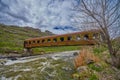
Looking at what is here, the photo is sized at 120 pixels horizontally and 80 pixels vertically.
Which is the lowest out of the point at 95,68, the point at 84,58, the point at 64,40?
the point at 95,68

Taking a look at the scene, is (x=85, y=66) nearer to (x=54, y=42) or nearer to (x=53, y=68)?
(x=53, y=68)

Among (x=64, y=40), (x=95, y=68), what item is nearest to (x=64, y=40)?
(x=64, y=40)

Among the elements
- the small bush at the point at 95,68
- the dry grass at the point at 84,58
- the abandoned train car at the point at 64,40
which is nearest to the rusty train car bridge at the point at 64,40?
the abandoned train car at the point at 64,40

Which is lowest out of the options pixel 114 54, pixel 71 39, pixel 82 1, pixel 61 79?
pixel 61 79

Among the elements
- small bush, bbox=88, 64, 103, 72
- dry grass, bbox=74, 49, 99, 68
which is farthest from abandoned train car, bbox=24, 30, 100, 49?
small bush, bbox=88, 64, 103, 72

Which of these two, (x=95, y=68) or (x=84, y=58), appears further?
(x=84, y=58)

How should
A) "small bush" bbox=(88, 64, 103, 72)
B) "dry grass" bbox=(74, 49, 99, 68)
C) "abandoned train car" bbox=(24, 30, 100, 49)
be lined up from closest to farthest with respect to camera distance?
"small bush" bbox=(88, 64, 103, 72) → "dry grass" bbox=(74, 49, 99, 68) → "abandoned train car" bbox=(24, 30, 100, 49)

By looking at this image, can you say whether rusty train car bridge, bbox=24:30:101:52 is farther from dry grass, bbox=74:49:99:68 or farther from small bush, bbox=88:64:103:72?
small bush, bbox=88:64:103:72

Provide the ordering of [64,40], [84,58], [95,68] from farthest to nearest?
[64,40] < [84,58] < [95,68]

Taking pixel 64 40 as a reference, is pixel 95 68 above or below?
below

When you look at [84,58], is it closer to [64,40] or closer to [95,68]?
[95,68]

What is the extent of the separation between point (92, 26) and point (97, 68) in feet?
8.73

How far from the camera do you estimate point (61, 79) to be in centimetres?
1032

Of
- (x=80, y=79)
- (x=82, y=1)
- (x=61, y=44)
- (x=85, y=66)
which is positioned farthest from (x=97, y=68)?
(x=61, y=44)
